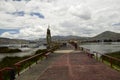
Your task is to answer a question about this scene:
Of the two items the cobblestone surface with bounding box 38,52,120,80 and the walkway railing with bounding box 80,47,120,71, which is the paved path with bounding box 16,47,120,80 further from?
the walkway railing with bounding box 80,47,120,71

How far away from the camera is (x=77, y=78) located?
12539 millimetres

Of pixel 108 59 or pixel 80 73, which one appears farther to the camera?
pixel 108 59

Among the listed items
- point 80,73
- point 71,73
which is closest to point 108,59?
point 80,73

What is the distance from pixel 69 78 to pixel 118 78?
107 inches

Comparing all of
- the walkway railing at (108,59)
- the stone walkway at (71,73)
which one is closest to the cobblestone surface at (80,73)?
the stone walkway at (71,73)

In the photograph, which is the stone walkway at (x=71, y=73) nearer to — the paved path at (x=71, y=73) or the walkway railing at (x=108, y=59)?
the paved path at (x=71, y=73)

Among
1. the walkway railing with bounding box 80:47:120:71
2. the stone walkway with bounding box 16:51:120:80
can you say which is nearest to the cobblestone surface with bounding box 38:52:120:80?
the stone walkway with bounding box 16:51:120:80

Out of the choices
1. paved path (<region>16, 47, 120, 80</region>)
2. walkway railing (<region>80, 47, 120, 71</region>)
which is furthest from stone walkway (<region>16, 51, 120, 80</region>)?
walkway railing (<region>80, 47, 120, 71</region>)

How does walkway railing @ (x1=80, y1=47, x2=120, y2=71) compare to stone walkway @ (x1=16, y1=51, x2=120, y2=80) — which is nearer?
stone walkway @ (x1=16, y1=51, x2=120, y2=80)

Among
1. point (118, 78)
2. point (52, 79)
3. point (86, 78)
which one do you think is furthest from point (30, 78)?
point (118, 78)

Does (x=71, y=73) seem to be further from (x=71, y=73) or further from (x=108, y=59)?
(x=108, y=59)

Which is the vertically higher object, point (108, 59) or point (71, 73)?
point (71, 73)

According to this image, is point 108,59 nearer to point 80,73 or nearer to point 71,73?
point 80,73

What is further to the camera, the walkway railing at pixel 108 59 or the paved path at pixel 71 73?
the walkway railing at pixel 108 59
